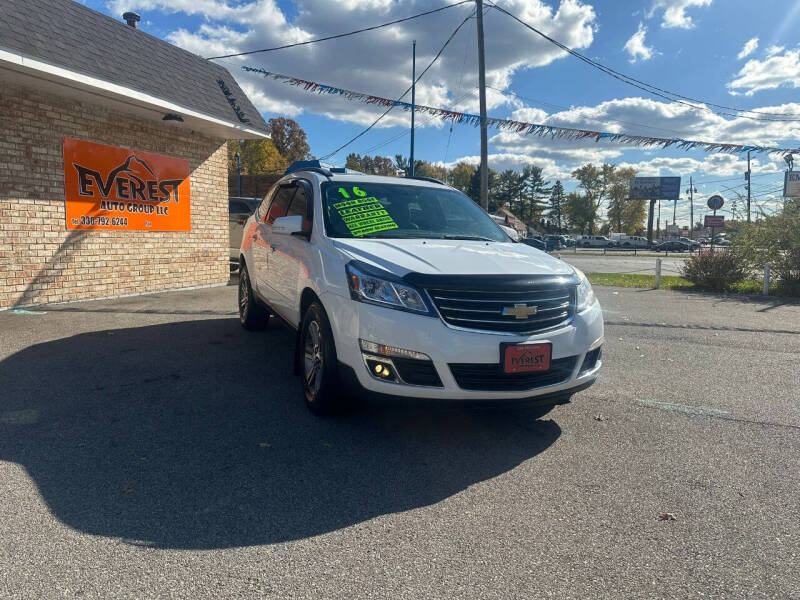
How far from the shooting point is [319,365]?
13.0ft

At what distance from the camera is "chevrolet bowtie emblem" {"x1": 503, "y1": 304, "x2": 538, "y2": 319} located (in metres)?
3.42

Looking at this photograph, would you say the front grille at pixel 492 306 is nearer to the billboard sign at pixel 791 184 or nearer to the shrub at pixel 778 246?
the shrub at pixel 778 246

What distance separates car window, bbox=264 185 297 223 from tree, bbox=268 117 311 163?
5875 cm

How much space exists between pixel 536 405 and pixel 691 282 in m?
12.9

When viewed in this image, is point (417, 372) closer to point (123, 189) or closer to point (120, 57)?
point (123, 189)

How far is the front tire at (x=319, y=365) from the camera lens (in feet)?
12.3

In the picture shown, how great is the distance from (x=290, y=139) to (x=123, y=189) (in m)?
57.7

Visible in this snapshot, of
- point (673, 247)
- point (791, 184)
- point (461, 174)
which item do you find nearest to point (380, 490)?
point (791, 184)

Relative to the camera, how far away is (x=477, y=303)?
11.1ft

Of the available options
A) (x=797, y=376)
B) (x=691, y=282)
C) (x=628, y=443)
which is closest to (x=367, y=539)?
(x=628, y=443)

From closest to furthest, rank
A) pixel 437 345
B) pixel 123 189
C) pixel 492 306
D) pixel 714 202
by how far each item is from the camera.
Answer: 1. pixel 437 345
2. pixel 492 306
3. pixel 123 189
4. pixel 714 202

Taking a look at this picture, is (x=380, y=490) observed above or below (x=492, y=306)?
below

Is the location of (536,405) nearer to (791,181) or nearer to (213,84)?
(213,84)

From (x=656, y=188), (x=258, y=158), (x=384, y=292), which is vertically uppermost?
(x=656, y=188)
